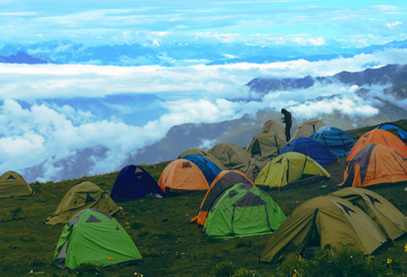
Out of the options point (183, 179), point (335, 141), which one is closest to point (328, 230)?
point (183, 179)

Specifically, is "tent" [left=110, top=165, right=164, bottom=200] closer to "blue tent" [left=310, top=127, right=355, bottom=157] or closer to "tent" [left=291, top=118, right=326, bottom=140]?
"blue tent" [left=310, top=127, right=355, bottom=157]

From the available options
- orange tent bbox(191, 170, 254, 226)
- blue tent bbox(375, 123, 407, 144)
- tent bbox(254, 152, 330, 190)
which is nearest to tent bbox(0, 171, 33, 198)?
orange tent bbox(191, 170, 254, 226)

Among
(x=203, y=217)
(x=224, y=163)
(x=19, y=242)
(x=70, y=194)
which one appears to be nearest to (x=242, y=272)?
(x=203, y=217)

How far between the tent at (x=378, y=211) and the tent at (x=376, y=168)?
7.84m

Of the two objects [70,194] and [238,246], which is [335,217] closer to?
[238,246]

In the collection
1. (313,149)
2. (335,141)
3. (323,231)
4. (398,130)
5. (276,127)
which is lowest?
(276,127)

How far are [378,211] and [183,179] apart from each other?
15089mm

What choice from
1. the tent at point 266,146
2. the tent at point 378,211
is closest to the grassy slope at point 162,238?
the tent at point 378,211

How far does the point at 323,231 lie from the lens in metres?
16.4

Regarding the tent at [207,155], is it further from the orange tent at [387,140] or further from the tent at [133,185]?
the orange tent at [387,140]

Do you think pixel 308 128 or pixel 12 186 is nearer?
pixel 12 186

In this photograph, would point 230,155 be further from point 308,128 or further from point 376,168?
point 376,168

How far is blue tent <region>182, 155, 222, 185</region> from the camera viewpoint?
108 feet

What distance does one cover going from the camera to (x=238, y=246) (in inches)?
752
